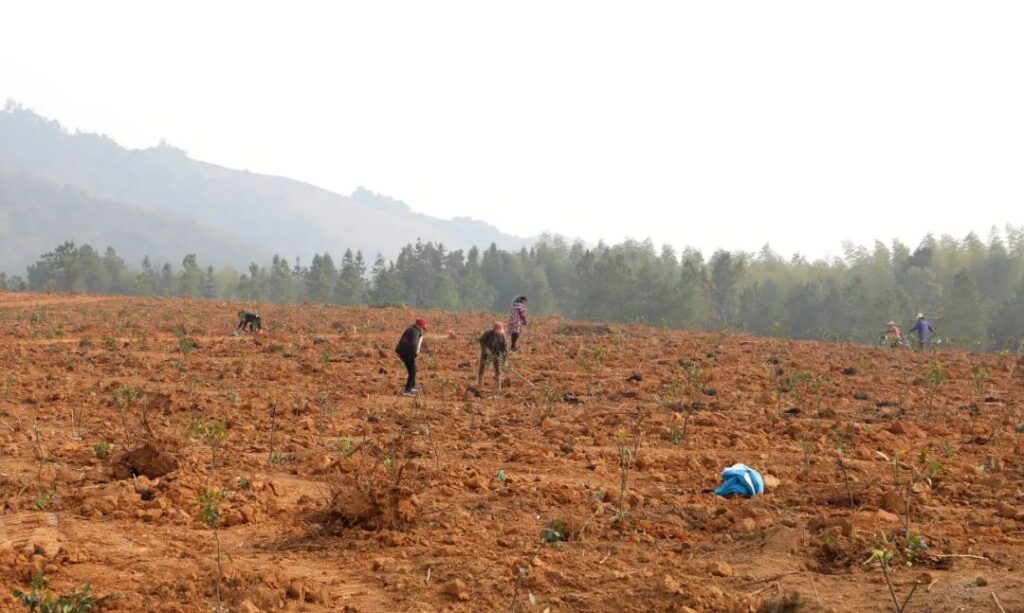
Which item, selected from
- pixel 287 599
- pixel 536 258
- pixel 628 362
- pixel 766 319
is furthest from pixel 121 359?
pixel 536 258

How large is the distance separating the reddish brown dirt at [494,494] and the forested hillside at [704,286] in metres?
36.7

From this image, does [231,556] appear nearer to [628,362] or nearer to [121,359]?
[121,359]

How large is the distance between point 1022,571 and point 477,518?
3.69 metres

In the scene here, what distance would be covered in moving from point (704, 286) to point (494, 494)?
60333mm

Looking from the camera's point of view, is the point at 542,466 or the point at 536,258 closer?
the point at 542,466

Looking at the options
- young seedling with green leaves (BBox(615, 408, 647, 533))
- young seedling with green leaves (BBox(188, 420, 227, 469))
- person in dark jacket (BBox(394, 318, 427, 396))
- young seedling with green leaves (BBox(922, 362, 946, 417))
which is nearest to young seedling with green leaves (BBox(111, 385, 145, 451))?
young seedling with green leaves (BBox(188, 420, 227, 469))

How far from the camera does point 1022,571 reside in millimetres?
5281

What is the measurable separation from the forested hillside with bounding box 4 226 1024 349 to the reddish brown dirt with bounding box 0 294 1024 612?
36655 mm

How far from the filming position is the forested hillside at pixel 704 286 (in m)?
56.0

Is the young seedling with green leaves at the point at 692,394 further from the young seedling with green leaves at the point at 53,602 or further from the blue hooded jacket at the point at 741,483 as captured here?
the young seedling with green leaves at the point at 53,602

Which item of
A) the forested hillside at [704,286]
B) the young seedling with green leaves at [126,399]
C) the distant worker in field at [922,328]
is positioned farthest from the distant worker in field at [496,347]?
the forested hillside at [704,286]

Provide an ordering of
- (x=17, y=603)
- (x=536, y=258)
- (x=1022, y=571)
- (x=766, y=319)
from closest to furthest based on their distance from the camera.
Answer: (x=17, y=603)
(x=1022, y=571)
(x=766, y=319)
(x=536, y=258)

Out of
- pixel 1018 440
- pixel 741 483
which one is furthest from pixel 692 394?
pixel 741 483

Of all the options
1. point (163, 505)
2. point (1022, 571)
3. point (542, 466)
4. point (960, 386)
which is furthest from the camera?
point (960, 386)
